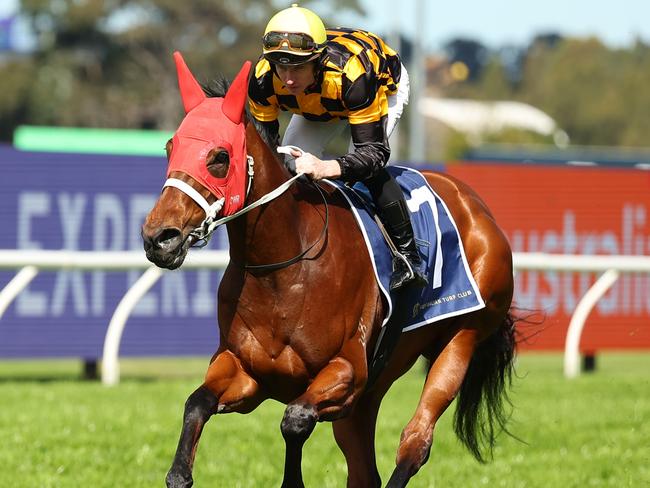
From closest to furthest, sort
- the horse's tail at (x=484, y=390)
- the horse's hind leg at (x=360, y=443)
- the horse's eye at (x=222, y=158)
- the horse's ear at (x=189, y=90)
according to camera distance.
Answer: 1. the horse's eye at (x=222, y=158)
2. the horse's ear at (x=189, y=90)
3. the horse's hind leg at (x=360, y=443)
4. the horse's tail at (x=484, y=390)

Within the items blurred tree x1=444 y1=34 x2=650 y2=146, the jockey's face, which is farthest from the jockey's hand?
blurred tree x1=444 y1=34 x2=650 y2=146

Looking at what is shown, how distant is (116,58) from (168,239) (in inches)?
1708

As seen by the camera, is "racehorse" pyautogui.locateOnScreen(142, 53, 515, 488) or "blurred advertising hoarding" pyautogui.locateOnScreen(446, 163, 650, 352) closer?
"racehorse" pyautogui.locateOnScreen(142, 53, 515, 488)

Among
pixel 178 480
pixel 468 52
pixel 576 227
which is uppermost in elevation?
pixel 178 480

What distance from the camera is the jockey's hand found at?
461 cm

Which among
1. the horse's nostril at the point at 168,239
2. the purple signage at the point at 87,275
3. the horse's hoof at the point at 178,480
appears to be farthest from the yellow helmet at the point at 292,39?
the purple signage at the point at 87,275

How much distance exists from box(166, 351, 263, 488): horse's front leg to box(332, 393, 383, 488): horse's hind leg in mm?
974

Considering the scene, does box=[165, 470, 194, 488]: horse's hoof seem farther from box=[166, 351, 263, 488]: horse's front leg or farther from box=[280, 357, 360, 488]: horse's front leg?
box=[280, 357, 360, 488]: horse's front leg

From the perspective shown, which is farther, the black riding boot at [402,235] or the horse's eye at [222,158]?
the black riding boot at [402,235]

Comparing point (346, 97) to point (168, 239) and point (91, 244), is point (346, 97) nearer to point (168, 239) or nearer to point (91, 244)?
point (168, 239)

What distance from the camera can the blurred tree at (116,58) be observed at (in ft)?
148

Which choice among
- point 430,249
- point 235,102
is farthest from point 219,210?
point 430,249

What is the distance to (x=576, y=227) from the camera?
38.8ft

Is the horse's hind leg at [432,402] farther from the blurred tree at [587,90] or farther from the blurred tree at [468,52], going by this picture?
the blurred tree at [468,52]
